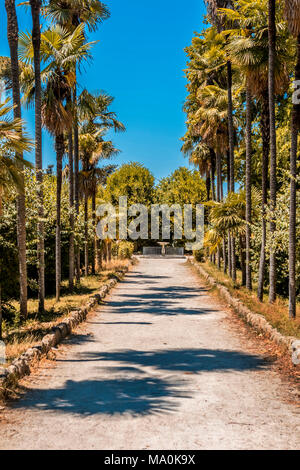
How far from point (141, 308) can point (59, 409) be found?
10.4m

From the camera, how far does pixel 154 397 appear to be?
715 cm

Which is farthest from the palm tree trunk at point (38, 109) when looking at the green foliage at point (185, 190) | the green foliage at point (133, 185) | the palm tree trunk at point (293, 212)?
the green foliage at point (133, 185)

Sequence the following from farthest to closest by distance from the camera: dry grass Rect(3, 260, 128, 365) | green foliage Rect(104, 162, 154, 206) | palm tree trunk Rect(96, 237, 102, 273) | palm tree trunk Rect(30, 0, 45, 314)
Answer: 1. green foliage Rect(104, 162, 154, 206)
2. palm tree trunk Rect(96, 237, 102, 273)
3. palm tree trunk Rect(30, 0, 45, 314)
4. dry grass Rect(3, 260, 128, 365)

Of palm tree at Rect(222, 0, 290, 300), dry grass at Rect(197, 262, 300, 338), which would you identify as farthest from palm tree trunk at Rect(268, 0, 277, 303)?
dry grass at Rect(197, 262, 300, 338)

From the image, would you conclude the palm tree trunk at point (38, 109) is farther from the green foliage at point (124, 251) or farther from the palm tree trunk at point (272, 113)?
the green foliage at point (124, 251)

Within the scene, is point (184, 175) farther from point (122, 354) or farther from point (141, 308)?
point (122, 354)

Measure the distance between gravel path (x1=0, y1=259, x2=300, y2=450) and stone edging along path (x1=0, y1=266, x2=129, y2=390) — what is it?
0.28 meters

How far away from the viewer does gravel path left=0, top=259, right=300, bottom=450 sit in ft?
18.4

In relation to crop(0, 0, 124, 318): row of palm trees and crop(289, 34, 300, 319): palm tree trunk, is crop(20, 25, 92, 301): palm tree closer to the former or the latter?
crop(0, 0, 124, 318): row of palm trees

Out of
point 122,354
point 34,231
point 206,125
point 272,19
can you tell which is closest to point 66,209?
point 34,231

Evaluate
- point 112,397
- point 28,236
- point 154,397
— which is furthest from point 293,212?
point 28,236

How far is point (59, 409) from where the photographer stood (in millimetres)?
6648

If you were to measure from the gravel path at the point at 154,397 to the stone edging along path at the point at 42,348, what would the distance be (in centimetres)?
28

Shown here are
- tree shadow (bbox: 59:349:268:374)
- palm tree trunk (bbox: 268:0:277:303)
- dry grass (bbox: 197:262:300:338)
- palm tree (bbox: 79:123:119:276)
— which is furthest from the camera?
palm tree (bbox: 79:123:119:276)
